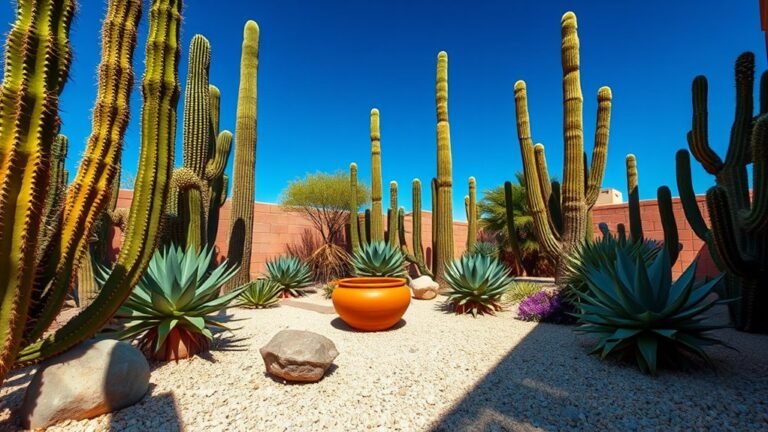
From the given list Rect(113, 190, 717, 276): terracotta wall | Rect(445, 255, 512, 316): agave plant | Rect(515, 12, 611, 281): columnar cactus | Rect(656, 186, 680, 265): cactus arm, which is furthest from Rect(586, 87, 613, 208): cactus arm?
Rect(113, 190, 717, 276): terracotta wall

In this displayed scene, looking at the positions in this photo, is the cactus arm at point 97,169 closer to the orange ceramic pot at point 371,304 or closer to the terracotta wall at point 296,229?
the orange ceramic pot at point 371,304

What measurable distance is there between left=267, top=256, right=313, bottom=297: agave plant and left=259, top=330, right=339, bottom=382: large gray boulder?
4947 mm

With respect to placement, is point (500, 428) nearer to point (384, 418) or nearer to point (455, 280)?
point (384, 418)

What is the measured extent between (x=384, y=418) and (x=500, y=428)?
2.23 feet

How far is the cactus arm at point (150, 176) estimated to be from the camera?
7.57ft

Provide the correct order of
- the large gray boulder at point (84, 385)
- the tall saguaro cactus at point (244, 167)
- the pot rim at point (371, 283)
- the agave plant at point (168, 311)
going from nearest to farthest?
the large gray boulder at point (84, 385) < the agave plant at point (168, 311) < the pot rim at point (371, 283) < the tall saguaro cactus at point (244, 167)

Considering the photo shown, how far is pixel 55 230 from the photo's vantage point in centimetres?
218

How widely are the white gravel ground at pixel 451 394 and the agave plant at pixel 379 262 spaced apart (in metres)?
4.27

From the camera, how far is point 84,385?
203 centimetres

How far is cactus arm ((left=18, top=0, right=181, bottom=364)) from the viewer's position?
7.57 feet

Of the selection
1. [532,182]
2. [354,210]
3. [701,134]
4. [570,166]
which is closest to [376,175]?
[354,210]

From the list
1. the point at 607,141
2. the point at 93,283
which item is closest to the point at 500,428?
the point at 607,141

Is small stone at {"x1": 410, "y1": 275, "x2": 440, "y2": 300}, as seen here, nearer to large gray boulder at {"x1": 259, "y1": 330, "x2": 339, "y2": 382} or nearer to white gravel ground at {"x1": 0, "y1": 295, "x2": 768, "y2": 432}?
white gravel ground at {"x1": 0, "y1": 295, "x2": 768, "y2": 432}

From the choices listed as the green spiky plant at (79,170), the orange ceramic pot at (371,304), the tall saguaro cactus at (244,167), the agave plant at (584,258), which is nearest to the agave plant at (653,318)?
the agave plant at (584,258)
